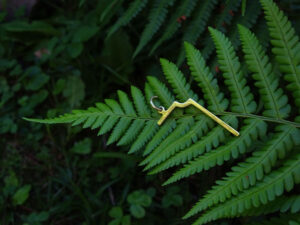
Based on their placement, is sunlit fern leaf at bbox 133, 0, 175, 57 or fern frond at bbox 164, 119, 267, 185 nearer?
fern frond at bbox 164, 119, 267, 185

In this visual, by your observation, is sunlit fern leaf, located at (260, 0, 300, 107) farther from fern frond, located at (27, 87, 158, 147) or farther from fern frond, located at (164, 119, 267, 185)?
fern frond, located at (27, 87, 158, 147)

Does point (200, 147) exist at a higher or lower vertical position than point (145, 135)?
higher

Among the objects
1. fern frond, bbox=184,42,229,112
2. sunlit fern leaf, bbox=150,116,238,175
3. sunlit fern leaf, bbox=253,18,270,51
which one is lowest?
sunlit fern leaf, bbox=150,116,238,175

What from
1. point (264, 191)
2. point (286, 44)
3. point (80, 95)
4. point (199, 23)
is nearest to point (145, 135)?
point (264, 191)

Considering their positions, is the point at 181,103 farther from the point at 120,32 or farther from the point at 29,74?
the point at 29,74

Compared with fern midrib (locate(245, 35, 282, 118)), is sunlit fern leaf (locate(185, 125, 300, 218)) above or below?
below

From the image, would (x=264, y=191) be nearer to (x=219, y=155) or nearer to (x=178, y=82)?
(x=219, y=155)

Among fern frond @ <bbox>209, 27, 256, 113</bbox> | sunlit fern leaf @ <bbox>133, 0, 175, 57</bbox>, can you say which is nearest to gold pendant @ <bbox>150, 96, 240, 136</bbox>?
fern frond @ <bbox>209, 27, 256, 113</bbox>
